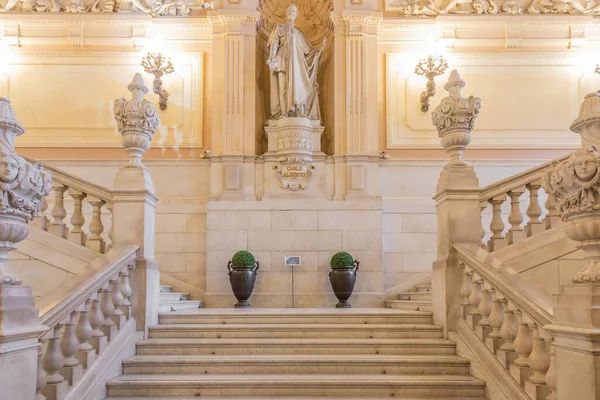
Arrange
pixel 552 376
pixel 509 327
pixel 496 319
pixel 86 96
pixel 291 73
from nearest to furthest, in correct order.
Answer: pixel 552 376 < pixel 509 327 < pixel 496 319 < pixel 291 73 < pixel 86 96

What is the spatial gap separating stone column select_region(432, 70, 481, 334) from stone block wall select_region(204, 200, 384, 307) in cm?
267

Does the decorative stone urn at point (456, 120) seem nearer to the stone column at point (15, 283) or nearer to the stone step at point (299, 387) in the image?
the stone step at point (299, 387)

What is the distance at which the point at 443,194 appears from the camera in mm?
5645

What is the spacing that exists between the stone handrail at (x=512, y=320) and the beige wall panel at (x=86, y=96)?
5.17 m

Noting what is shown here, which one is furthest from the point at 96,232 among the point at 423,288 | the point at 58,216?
the point at 423,288

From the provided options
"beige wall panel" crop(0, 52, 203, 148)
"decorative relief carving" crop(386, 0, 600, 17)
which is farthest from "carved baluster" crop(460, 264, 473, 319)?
"decorative relief carving" crop(386, 0, 600, 17)

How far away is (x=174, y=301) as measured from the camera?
7.35m

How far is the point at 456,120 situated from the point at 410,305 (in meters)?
2.37

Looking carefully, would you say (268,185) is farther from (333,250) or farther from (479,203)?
(479,203)

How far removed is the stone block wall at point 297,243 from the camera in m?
8.24

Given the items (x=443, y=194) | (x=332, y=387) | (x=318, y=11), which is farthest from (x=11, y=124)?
(x=318, y=11)

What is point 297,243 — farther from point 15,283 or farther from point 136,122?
point 15,283

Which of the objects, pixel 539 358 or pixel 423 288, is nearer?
pixel 539 358

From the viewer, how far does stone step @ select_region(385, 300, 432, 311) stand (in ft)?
21.3
